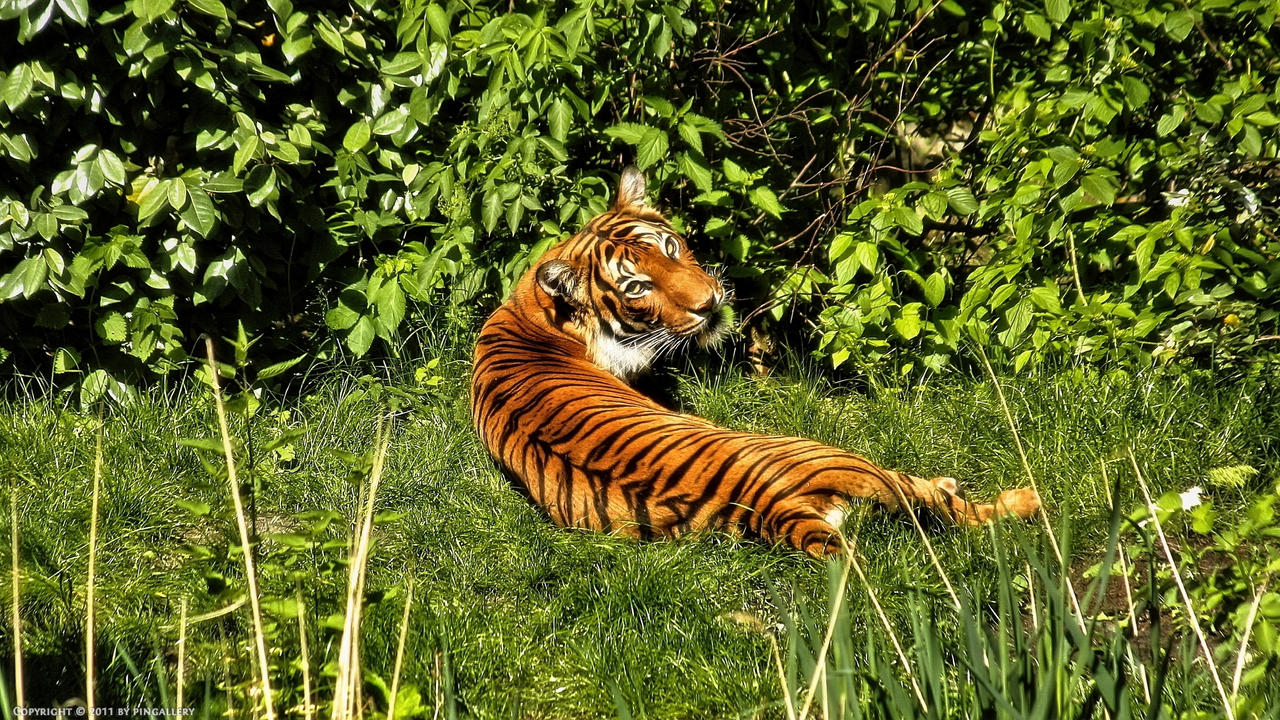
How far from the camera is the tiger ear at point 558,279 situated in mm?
4041

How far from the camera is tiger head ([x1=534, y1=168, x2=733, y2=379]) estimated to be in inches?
165

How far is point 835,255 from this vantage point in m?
4.10

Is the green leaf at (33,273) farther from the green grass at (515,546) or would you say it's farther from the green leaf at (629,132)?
the green leaf at (629,132)

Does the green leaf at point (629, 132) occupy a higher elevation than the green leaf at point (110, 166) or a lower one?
higher

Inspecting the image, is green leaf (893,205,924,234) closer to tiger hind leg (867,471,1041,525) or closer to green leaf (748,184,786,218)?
green leaf (748,184,786,218)

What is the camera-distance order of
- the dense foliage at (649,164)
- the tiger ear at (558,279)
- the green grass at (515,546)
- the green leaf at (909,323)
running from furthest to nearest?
the green leaf at (909,323) → the tiger ear at (558,279) → the dense foliage at (649,164) → the green grass at (515,546)

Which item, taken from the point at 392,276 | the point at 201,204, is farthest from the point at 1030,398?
the point at 201,204

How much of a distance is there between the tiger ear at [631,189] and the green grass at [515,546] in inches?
32.5

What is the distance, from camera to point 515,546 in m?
3.42

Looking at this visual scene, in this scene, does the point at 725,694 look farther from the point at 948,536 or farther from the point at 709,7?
the point at 709,7

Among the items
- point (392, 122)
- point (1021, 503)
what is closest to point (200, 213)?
point (392, 122)

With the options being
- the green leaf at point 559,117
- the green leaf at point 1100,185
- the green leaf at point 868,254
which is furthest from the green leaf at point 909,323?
the green leaf at point 559,117

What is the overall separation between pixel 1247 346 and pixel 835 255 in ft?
4.77

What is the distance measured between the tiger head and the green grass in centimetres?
41
